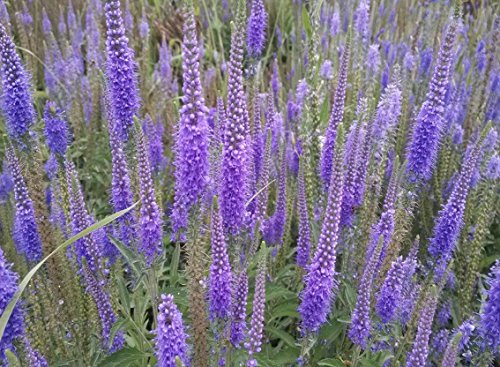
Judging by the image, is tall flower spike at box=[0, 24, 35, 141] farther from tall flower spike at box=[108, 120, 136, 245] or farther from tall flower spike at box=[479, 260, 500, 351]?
tall flower spike at box=[479, 260, 500, 351]

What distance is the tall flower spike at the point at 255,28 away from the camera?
353 centimetres

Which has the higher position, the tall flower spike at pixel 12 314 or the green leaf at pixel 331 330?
the tall flower spike at pixel 12 314

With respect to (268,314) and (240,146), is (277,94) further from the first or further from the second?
(240,146)

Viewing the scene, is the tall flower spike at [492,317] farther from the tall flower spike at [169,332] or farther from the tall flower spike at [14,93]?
the tall flower spike at [14,93]

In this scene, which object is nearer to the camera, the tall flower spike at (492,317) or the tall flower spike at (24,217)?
the tall flower spike at (492,317)

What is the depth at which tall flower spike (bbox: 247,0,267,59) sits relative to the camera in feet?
11.6

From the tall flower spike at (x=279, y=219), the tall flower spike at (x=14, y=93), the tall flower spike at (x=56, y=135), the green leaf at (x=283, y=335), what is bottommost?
the green leaf at (x=283, y=335)

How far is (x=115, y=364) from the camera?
2336 mm

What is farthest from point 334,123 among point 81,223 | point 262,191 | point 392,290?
point 81,223

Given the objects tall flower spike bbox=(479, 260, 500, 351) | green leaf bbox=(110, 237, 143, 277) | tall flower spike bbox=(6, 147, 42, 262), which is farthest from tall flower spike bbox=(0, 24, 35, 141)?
tall flower spike bbox=(479, 260, 500, 351)

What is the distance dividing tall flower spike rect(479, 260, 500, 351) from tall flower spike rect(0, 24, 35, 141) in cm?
235

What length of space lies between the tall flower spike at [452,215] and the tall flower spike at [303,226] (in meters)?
0.66

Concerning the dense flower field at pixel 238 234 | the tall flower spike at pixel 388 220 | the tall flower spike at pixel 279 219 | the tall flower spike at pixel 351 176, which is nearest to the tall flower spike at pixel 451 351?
the dense flower field at pixel 238 234

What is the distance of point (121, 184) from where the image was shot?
233 cm
